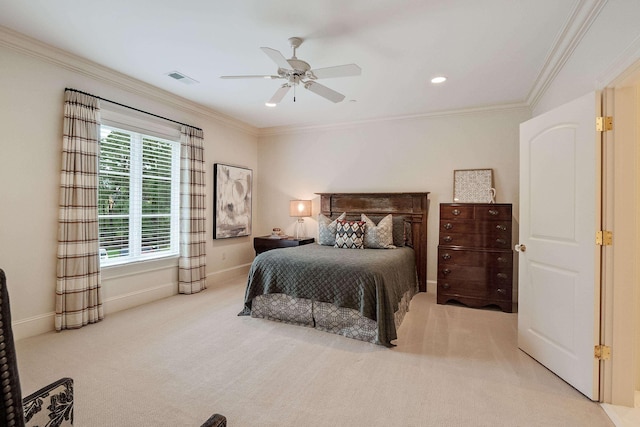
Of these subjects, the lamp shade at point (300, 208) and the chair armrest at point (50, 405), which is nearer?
the chair armrest at point (50, 405)

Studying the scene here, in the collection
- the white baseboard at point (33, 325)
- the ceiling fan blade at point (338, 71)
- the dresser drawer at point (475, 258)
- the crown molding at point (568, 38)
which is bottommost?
the white baseboard at point (33, 325)

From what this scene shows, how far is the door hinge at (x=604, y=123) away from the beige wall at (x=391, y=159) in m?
2.37

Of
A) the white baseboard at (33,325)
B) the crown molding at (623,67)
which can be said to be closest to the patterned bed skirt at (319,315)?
the white baseboard at (33,325)

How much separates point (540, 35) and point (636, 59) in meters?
1.16

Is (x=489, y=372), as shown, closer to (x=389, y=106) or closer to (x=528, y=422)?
(x=528, y=422)

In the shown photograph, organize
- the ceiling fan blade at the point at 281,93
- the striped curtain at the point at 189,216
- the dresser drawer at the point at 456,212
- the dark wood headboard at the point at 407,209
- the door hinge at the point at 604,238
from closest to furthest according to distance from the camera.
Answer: the door hinge at the point at 604,238
the ceiling fan blade at the point at 281,93
the dresser drawer at the point at 456,212
the striped curtain at the point at 189,216
the dark wood headboard at the point at 407,209

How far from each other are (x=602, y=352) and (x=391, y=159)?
3531 mm

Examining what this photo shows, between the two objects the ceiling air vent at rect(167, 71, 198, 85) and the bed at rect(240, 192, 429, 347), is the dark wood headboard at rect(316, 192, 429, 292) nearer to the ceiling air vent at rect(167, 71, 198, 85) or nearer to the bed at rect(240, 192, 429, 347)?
the bed at rect(240, 192, 429, 347)

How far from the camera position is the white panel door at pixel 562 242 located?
203 centimetres

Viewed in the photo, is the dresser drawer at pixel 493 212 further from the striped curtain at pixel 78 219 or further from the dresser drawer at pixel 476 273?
the striped curtain at pixel 78 219

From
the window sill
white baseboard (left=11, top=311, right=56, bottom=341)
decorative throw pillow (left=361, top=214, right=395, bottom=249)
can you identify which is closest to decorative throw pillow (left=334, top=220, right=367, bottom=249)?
decorative throw pillow (left=361, top=214, right=395, bottom=249)

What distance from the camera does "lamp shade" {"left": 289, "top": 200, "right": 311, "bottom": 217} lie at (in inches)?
212

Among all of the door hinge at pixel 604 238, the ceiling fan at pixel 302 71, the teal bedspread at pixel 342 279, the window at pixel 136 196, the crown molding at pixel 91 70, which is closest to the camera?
the door hinge at pixel 604 238

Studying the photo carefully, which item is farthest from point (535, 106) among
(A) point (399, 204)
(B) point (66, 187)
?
(B) point (66, 187)
